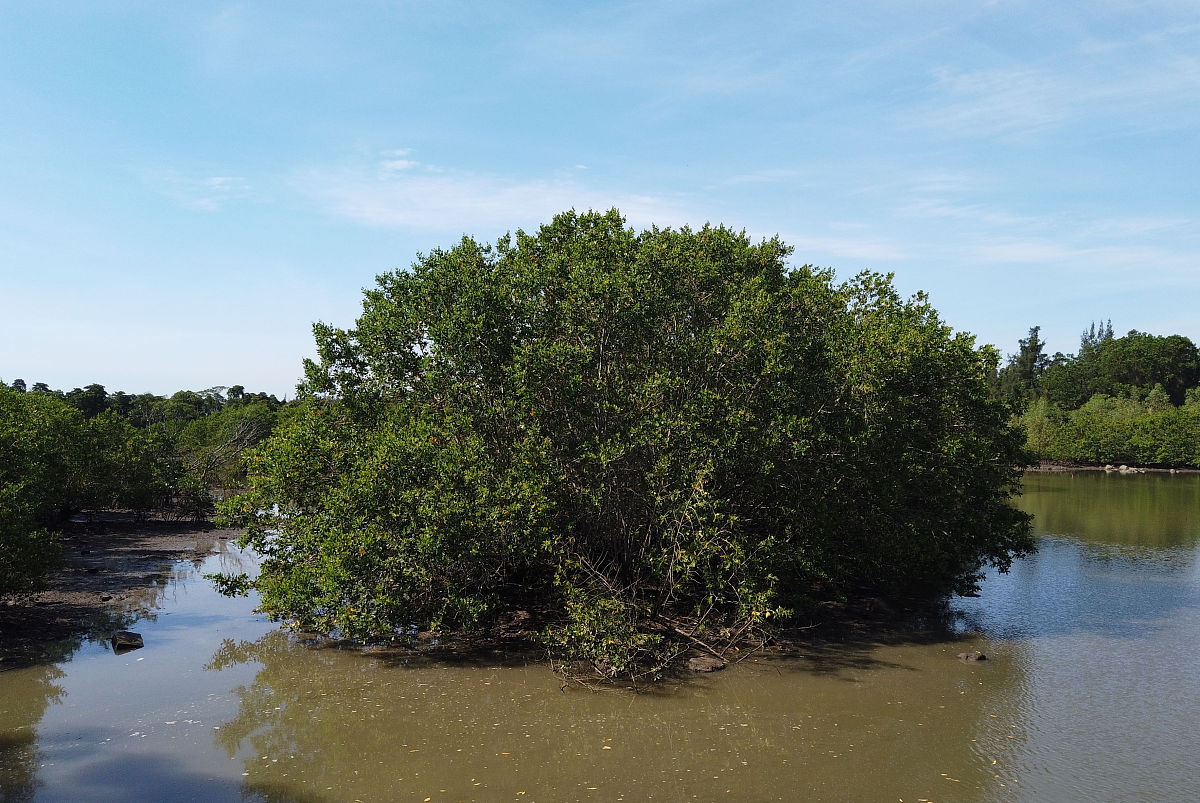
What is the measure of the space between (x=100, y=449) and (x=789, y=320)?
101 feet

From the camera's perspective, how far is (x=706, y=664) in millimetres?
17375

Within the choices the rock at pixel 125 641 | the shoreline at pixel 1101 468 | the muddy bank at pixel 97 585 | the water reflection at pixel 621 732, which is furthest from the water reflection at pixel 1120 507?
the muddy bank at pixel 97 585

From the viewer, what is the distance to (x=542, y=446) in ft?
53.9

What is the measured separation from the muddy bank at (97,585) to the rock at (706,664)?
44.8ft

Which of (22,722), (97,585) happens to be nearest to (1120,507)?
(97,585)

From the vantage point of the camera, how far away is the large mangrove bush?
16.2m

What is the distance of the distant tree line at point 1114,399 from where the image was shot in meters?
81.9

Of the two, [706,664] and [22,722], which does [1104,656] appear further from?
[22,722]

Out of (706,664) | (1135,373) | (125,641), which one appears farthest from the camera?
(1135,373)

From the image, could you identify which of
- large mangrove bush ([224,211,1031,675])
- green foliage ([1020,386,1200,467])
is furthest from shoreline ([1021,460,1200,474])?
large mangrove bush ([224,211,1031,675])

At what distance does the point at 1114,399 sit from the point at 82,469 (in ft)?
360

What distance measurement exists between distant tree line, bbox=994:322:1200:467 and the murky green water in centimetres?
5599

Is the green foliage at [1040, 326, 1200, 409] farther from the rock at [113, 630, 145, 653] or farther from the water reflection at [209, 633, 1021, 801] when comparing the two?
the rock at [113, 630, 145, 653]

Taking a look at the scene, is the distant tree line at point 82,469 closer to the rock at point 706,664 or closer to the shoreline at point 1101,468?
the rock at point 706,664
